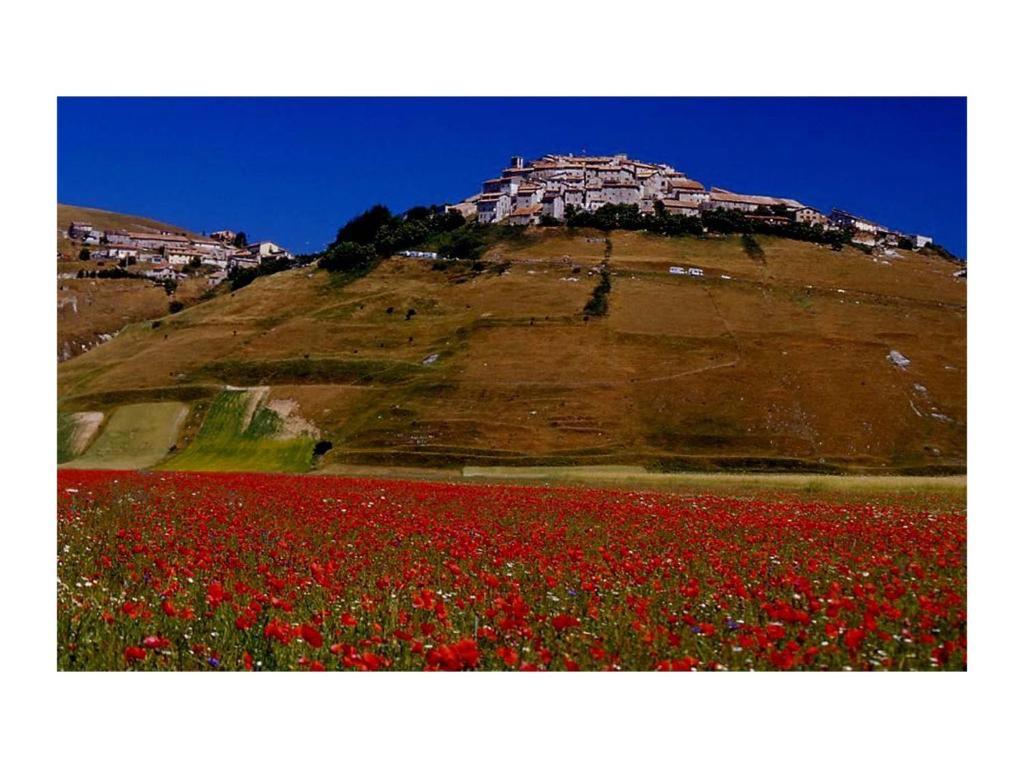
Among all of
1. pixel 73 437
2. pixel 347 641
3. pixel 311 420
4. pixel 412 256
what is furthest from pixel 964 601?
pixel 412 256

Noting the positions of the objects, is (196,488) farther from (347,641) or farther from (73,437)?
(73,437)

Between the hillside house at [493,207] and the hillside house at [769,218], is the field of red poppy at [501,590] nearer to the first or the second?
the hillside house at [769,218]

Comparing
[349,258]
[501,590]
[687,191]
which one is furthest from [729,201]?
[501,590]

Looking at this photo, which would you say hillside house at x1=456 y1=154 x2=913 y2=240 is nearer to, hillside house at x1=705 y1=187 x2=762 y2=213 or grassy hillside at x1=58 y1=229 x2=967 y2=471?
hillside house at x1=705 y1=187 x2=762 y2=213

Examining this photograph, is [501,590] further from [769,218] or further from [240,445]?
[769,218]

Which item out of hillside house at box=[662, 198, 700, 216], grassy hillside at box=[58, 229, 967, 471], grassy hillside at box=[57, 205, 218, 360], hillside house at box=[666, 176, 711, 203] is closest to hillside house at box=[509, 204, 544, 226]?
grassy hillside at box=[58, 229, 967, 471]

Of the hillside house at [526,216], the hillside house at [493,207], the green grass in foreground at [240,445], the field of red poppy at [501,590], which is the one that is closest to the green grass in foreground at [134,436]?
the green grass in foreground at [240,445]
